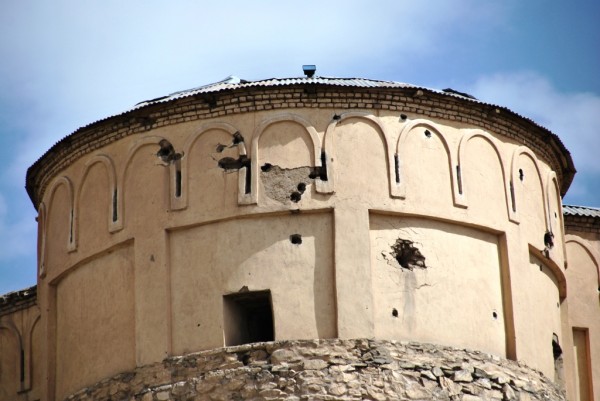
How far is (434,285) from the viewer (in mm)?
26172

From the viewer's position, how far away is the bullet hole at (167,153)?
26922 mm

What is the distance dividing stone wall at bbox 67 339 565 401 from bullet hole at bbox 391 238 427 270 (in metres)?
1.24

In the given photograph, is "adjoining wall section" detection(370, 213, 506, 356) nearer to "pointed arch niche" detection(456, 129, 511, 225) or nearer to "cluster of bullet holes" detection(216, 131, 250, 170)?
"pointed arch niche" detection(456, 129, 511, 225)

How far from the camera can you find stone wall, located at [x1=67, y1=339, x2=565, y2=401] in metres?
25.0

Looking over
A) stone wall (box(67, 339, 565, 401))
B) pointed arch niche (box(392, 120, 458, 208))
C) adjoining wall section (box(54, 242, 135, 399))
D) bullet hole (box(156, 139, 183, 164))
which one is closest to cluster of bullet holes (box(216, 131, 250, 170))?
bullet hole (box(156, 139, 183, 164))

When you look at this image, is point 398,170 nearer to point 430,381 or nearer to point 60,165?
point 430,381

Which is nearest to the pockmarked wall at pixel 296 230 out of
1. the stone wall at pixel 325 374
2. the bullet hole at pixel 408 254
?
the bullet hole at pixel 408 254

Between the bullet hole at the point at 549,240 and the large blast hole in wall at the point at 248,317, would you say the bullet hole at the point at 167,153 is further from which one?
the bullet hole at the point at 549,240

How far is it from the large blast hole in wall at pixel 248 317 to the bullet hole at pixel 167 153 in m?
2.34

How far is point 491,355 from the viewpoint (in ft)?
86.0

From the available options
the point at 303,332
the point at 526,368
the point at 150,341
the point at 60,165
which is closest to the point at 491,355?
the point at 526,368

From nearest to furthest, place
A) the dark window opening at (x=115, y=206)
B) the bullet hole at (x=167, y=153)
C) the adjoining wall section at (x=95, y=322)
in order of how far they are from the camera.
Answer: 1. the adjoining wall section at (x=95, y=322)
2. the bullet hole at (x=167, y=153)
3. the dark window opening at (x=115, y=206)

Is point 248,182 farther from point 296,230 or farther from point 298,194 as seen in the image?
point 296,230

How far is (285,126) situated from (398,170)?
68.1 inches
